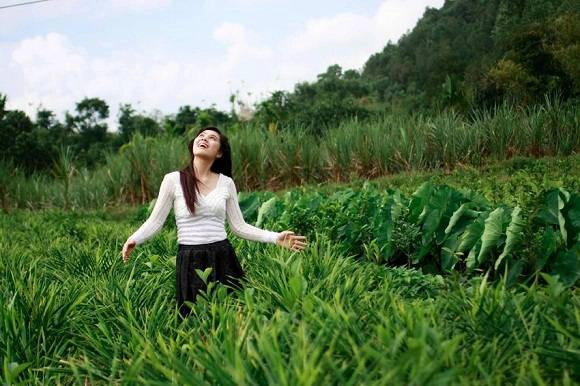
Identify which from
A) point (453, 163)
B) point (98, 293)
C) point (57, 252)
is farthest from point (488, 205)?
point (453, 163)

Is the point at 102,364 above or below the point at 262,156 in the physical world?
below

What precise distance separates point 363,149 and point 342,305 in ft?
26.1

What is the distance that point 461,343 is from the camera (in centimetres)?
209

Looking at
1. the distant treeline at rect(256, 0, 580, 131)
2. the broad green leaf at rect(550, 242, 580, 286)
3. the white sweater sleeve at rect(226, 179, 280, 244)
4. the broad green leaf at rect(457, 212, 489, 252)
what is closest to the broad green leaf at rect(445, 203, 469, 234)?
the broad green leaf at rect(457, 212, 489, 252)

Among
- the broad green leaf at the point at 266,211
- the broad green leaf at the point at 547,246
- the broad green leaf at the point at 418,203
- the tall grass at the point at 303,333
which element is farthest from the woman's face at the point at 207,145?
the broad green leaf at the point at 266,211

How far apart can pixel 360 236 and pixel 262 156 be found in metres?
6.09

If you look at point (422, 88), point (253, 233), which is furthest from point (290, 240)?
point (422, 88)

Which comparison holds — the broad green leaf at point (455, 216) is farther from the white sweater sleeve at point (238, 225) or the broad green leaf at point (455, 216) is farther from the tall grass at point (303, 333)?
the white sweater sleeve at point (238, 225)

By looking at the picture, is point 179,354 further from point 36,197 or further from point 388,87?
point 388,87

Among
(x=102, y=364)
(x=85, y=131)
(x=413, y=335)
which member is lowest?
(x=102, y=364)

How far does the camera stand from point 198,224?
10.3 feet

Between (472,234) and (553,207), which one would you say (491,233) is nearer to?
(472,234)

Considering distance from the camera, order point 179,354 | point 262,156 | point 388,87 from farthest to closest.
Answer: point 388,87
point 262,156
point 179,354

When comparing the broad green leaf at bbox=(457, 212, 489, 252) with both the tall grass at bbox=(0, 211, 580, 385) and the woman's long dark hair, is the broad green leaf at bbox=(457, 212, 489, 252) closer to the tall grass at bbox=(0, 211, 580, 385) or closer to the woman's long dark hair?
the tall grass at bbox=(0, 211, 580, 385)
